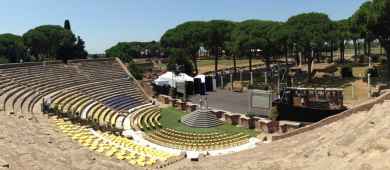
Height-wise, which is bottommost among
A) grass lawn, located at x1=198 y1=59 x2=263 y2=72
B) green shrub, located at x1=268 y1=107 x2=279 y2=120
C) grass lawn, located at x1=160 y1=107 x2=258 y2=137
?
grass lawn, located at x1=160 y1=107 x2=258 y2=137

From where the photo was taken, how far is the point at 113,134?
87.9ft

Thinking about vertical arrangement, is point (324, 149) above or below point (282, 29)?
below

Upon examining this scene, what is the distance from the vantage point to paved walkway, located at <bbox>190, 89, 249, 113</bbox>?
37094 millimetres

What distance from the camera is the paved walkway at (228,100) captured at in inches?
1460

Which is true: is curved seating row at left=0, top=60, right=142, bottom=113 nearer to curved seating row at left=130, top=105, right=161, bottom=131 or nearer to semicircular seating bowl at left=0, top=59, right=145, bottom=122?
semicircular seating bowl at left=0, top=59, right=145, bottom=122

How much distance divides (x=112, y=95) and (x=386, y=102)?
1129 inches

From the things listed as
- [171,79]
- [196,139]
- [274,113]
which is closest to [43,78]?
[171,79]

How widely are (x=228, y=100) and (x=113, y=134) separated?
17.8 m

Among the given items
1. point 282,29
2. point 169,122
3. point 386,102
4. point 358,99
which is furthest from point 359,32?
point 386,102

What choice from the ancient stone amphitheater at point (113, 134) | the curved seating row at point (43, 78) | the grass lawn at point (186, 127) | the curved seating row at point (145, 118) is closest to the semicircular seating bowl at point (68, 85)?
the curved seating row at point (43, 78)

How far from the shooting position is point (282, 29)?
51.7 meters

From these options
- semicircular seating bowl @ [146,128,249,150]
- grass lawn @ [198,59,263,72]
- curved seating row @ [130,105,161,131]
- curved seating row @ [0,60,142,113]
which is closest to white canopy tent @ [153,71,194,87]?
curved seating row @ [0,60,142,113]

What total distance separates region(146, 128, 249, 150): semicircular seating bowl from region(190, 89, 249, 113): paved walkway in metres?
8.26

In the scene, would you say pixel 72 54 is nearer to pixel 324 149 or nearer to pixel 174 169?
pixel 174 169
